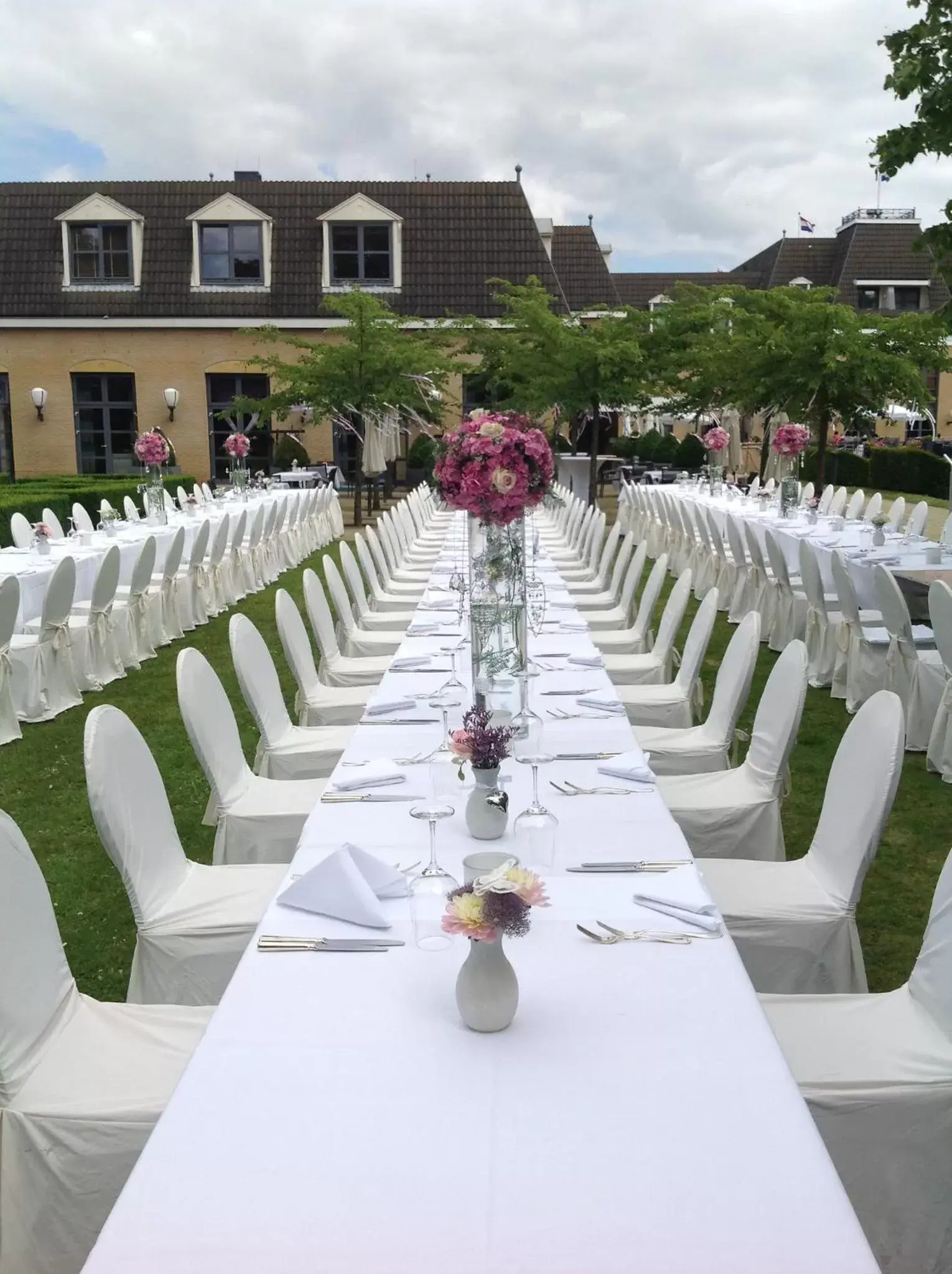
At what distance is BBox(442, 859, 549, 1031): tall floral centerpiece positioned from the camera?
1.84 meters

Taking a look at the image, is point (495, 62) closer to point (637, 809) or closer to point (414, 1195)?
point (637, 809)

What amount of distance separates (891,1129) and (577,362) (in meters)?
16.7

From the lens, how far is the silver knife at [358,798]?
324cm

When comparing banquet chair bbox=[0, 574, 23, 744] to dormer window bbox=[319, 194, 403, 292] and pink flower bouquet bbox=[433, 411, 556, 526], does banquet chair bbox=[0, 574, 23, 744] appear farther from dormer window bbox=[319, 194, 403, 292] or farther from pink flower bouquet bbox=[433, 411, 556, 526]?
dormer window bbox=[319, 194, 403, 292]

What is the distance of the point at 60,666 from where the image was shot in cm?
773

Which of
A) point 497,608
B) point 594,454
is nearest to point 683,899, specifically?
point 497,608

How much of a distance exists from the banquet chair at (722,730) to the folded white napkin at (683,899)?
2.11 metres

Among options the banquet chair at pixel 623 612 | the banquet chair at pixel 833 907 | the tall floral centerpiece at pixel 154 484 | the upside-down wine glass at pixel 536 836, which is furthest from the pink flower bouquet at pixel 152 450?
the upside-down wine glass at pixel 536 836

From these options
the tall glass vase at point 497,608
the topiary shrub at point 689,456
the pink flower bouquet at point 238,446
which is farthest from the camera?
the topiary shrub at point 689,456

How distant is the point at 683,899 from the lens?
2539 mm

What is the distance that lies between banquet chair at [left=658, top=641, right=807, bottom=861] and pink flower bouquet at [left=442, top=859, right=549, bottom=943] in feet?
7.32

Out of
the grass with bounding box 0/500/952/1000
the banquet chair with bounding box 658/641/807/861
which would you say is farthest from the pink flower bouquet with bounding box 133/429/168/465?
the banquet chair with bounding box 658/641/807/861

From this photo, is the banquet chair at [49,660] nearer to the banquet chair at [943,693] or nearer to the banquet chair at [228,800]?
the banquet chair at [228,800]

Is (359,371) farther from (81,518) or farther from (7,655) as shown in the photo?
(7,655)
